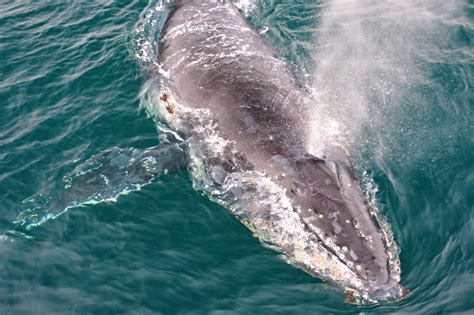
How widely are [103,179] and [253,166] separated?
149 inches

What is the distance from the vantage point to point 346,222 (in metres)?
9.76

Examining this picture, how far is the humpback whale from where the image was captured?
9.74m

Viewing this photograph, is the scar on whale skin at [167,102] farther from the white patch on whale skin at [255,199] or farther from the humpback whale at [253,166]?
the white patch on whale skin at [255,199]

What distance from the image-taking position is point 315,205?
33.2 ft

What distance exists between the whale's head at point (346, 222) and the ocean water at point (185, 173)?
0.45 meters

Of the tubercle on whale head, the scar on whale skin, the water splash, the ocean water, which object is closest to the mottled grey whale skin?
the tubercle on whale head

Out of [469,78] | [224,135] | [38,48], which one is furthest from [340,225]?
[38,48]

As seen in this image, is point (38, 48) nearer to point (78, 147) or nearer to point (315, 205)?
point (78, 147)

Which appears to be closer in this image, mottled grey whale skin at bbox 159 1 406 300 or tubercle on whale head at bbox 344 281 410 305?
tubercle on whale head at bbox 344 281 410 305

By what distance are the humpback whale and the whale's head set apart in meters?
0.02

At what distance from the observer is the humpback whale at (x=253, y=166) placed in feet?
32.0

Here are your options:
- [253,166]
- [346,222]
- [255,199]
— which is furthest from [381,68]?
[346,222]

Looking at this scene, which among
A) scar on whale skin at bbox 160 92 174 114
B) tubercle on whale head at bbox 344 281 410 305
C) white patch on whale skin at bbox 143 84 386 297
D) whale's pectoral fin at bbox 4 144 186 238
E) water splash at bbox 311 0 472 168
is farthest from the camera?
scar on whale skin at bbox 160 92 174 114

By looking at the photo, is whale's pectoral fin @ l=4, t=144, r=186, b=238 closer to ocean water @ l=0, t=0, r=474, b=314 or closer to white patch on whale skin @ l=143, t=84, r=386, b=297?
ocean water @ l=0, t=0, r=474, b=314
